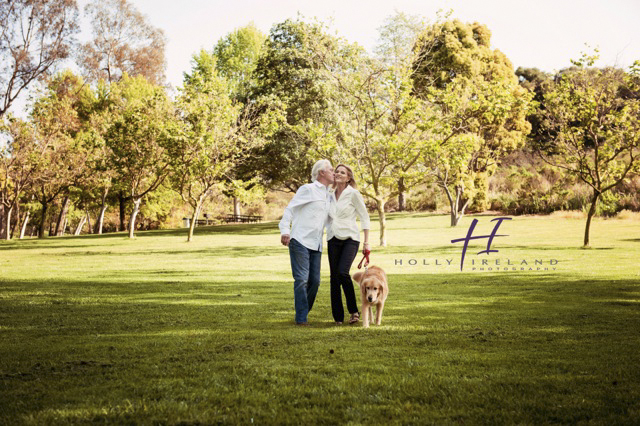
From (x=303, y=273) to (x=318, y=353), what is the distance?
78.0 inches

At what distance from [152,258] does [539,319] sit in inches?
680

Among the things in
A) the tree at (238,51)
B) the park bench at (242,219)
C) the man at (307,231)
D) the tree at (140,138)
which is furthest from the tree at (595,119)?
the park bench at (242,219)

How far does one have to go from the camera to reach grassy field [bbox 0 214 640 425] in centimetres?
410

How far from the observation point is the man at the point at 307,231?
7.85m

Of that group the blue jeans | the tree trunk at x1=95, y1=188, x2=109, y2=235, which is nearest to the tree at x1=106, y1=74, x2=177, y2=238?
the tree trunk at x1=95, y1=188, x2=109, y2=235

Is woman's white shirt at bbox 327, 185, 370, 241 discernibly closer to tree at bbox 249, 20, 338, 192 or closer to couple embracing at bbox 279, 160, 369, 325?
couple embracing at bbox 279, 160, 369, 325

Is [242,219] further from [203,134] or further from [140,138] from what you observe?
[203,134]

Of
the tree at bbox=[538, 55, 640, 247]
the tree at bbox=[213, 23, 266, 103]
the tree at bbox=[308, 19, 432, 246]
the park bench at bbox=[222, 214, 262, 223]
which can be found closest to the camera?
the tree at bbox=[538, 55, 640, 247]

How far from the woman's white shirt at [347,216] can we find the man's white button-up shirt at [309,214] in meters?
0.17

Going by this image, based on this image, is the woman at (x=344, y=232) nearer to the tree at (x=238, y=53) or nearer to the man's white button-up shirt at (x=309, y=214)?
the man's white button-up shirt at (x=309, y=214)

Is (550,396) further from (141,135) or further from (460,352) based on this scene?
(141,135)

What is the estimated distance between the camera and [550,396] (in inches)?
172

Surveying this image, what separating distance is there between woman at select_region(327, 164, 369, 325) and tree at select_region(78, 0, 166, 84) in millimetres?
46426

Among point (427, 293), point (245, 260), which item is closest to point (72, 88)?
point (245, 260)
